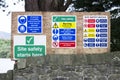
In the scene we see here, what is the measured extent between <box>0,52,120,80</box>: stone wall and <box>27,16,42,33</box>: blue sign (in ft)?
4.58

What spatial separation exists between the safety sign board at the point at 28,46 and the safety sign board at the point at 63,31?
0.34m

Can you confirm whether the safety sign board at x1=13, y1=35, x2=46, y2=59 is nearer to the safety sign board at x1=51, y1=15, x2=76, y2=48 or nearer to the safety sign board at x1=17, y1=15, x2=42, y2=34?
the safety sign board at x1=17, y1=15, x2=42, y2=34

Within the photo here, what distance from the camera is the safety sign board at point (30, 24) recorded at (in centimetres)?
1135

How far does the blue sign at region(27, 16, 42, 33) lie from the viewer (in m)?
11.3

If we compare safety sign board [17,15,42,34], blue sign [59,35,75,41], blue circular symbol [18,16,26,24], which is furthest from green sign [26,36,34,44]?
blue sign [59,35,75,41]

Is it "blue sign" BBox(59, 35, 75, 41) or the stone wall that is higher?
"blue sign" BBox(59, 35, 75, 41)

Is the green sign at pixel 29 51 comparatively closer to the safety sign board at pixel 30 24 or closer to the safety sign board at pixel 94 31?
the safety sign board at pixel 30 24

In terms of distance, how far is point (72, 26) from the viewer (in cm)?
1130

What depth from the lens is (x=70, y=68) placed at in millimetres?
10031

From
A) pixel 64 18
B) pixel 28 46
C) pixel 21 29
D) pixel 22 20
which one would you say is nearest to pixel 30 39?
pixel 28 46

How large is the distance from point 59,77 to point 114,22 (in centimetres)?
1098

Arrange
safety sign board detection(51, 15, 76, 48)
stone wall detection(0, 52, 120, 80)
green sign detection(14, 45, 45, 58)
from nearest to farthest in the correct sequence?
stone wall detection(0, 52, 120, 80), green sign detection(14, 45, 45, 58), safety sign board detection(51, 15, 76, 48)

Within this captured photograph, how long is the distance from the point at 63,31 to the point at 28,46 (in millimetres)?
1055

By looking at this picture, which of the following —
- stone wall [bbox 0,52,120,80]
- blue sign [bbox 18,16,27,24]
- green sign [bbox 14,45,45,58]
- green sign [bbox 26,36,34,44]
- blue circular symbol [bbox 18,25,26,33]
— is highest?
blue sign [bbox 18,16,27,24]
